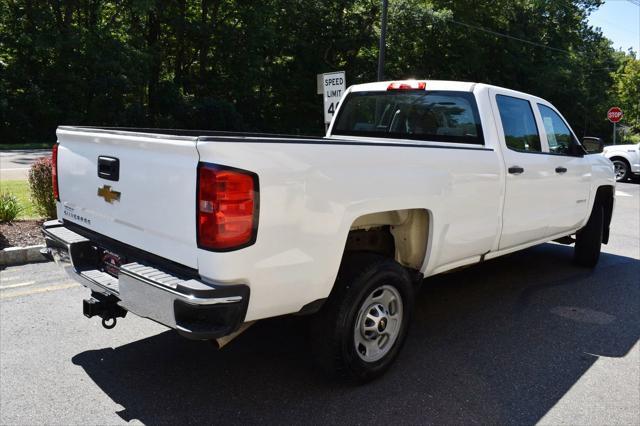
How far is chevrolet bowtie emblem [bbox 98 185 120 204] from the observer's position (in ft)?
10.4

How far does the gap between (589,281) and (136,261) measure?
5.07m

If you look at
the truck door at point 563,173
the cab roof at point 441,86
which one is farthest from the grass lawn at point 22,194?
the truck door at point 563,173

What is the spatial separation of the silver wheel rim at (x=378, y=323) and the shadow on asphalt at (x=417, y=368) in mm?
226

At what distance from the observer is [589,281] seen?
6.11 meters

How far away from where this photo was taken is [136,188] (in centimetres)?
299

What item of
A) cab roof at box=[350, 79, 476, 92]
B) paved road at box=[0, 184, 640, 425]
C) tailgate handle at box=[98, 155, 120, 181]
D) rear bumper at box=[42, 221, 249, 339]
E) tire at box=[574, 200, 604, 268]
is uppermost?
cab roof at box=[350, 79, 476, 92]

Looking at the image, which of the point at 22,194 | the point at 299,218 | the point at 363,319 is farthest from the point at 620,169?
the point at 299,218

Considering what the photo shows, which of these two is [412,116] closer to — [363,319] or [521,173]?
[521,173]

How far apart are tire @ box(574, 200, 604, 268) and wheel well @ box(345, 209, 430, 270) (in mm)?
3513

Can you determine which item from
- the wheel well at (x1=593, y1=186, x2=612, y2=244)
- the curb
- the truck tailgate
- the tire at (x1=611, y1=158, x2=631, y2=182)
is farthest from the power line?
the truck tailgate

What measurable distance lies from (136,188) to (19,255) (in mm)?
3746

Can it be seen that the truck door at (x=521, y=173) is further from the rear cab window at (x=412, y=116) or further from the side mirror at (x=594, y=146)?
the side mirror at (x=594, y=146)

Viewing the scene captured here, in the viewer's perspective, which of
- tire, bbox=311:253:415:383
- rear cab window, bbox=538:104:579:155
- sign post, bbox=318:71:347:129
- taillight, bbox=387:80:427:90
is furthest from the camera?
sign post, bbox=318:71:347:129

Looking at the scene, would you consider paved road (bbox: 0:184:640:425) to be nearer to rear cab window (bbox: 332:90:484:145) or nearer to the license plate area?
the license plate area
